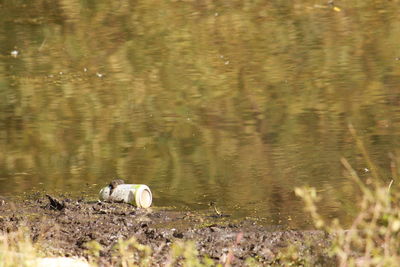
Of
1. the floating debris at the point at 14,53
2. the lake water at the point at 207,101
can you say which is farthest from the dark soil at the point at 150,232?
the floating debris at the point at 14,53

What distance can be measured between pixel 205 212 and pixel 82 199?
3.01 ft

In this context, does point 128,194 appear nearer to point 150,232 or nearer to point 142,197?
point 142,197

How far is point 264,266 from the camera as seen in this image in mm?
5129

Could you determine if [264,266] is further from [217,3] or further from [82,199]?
[217,3]

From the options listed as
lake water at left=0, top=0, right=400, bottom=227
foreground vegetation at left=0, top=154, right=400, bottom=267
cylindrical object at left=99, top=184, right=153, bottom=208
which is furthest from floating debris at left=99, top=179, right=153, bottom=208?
foreground vegetation at left=0, top=154, right=400, bottom=267

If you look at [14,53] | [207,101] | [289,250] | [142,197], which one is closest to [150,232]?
[142,197]

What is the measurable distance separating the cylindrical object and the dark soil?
5 cm

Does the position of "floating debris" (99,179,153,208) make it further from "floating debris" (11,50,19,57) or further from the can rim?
"floating debris" (11,50,19,57)

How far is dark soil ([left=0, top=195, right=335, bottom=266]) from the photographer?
5.34 meters

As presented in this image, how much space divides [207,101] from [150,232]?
3412mm

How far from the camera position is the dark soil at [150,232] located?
5336mm

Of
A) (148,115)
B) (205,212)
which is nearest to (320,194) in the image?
(205,212)

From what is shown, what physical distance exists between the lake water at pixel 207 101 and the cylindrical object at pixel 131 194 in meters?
0.12

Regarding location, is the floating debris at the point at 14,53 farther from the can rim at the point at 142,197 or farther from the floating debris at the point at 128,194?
the can rim at the point at 142,197
